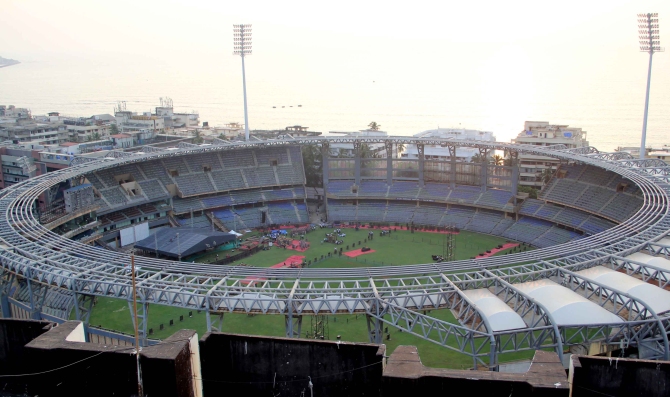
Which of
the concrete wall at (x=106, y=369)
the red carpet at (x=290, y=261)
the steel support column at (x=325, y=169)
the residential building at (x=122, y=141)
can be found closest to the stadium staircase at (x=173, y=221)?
the red carpet at (x=290, y=261)

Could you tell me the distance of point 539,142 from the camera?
72125 mm

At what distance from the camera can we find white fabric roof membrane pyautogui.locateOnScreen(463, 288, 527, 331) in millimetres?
23766

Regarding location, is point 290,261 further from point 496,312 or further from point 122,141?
point 122,141

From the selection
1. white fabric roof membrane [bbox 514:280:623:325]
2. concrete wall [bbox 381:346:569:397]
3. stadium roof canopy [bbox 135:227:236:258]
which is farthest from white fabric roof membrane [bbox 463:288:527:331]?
stadium roof canopy [bbox 135:227:236:258]

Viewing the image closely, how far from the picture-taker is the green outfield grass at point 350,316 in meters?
29.9

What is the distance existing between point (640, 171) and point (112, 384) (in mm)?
46311

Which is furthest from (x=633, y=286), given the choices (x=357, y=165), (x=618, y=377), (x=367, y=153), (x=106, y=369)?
(x=367, y=153)

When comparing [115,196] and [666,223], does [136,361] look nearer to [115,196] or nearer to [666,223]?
[666,223]

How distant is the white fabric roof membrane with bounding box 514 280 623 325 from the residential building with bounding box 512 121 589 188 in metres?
43.2

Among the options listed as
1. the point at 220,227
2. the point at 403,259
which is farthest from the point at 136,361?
the point at 220,227

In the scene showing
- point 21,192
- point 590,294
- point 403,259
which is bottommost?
point 403,259

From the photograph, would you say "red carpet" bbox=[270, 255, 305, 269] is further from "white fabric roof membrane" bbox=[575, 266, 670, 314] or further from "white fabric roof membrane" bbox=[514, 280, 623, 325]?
"white fabric roof membrane" bbox=[575, 266, 670, 314]

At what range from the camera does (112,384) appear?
34.4 ft

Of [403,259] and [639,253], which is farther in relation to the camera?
[403,259]
